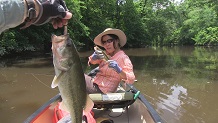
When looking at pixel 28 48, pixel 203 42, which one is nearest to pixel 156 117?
pixel 28 48

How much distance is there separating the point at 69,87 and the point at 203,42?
44.1 meters

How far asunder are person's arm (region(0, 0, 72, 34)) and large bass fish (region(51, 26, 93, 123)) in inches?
5.9

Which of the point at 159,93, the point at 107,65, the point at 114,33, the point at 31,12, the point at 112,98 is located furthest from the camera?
the point at 159,93

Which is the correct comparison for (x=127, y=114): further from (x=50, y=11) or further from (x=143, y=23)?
(x=143, y=23)

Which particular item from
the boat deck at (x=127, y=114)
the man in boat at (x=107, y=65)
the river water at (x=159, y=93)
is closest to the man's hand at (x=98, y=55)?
the man in boat at (x=107, y=65)

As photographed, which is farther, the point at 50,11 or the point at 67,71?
the point at 67,71

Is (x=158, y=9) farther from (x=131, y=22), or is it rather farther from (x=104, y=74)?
(x=104, y=74)

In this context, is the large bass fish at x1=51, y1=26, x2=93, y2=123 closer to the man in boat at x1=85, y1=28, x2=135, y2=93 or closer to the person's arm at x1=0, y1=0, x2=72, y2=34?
the person's arm at x1=0, y1=0, x2=72, y2=34

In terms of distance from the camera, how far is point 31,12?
4.63 ft

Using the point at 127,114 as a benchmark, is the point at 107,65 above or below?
above

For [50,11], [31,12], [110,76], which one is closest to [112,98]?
[110,76]

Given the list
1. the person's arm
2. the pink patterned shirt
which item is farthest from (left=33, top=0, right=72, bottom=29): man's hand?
the pink patterned shirt

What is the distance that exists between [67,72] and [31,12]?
0.53 m

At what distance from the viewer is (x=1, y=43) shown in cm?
1666
